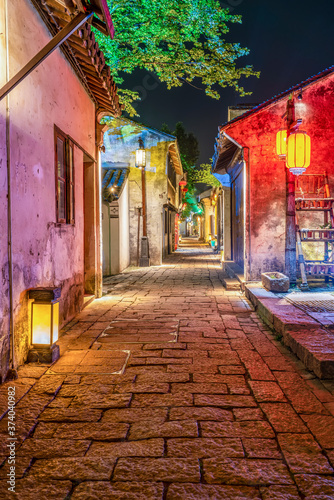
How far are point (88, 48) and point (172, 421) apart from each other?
5.63 metres

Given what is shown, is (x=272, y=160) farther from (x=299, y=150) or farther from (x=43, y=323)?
(x=43, y=323)

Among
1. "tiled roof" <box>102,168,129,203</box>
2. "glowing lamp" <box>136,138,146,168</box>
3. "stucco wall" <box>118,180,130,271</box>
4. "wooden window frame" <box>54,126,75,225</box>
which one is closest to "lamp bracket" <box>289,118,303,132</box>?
"wooden window frame" <box>54,126,75,225</box>

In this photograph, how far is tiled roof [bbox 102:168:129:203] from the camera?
14548 millimetres

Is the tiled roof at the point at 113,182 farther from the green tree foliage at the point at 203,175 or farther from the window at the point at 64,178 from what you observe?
the green tree foliage at the point at 203,175

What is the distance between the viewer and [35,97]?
5051 mm

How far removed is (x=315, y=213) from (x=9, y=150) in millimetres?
8633

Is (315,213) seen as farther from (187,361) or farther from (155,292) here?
(187,361)

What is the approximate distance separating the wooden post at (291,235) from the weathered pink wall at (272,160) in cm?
27

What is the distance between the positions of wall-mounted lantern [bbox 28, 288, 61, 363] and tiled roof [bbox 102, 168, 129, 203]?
10115 millimetres

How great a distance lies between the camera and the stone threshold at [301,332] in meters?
4.14

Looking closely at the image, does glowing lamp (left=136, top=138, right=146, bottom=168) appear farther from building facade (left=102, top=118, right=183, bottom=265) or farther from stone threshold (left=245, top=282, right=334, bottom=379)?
stone threshold (left=245, top=282, right=334, bottom=379)

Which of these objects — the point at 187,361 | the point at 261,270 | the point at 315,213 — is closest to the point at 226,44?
the point at 315,213

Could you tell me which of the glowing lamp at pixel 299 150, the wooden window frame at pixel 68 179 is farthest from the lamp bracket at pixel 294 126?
the wooden window frame at pixel 68 179

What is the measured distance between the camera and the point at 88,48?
232 inches
